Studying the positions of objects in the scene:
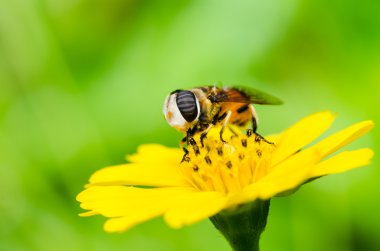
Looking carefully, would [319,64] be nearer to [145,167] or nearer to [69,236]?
[69,236]

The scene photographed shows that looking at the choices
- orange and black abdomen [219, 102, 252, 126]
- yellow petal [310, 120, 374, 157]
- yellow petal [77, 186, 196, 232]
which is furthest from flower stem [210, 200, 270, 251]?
orange and black abdomen [219, 102, 252, 126]

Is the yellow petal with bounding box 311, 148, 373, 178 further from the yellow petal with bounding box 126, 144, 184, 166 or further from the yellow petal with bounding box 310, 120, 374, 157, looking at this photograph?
the yellow petal with bounding box 126, 144, 184, 166

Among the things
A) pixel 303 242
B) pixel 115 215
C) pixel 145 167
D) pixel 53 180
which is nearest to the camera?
pixel 115 215

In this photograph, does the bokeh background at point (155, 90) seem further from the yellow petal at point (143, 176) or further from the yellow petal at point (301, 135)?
the yellow petal at point (143, 176)

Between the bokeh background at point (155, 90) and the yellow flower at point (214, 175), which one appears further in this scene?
the bokeh background at point (155, 90)

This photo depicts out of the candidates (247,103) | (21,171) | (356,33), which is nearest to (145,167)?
(247,103)

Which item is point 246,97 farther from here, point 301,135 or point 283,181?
point 283,181

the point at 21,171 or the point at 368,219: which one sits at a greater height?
the point at 21,171

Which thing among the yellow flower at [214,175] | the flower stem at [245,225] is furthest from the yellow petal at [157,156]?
the flower stem at [245,225]
